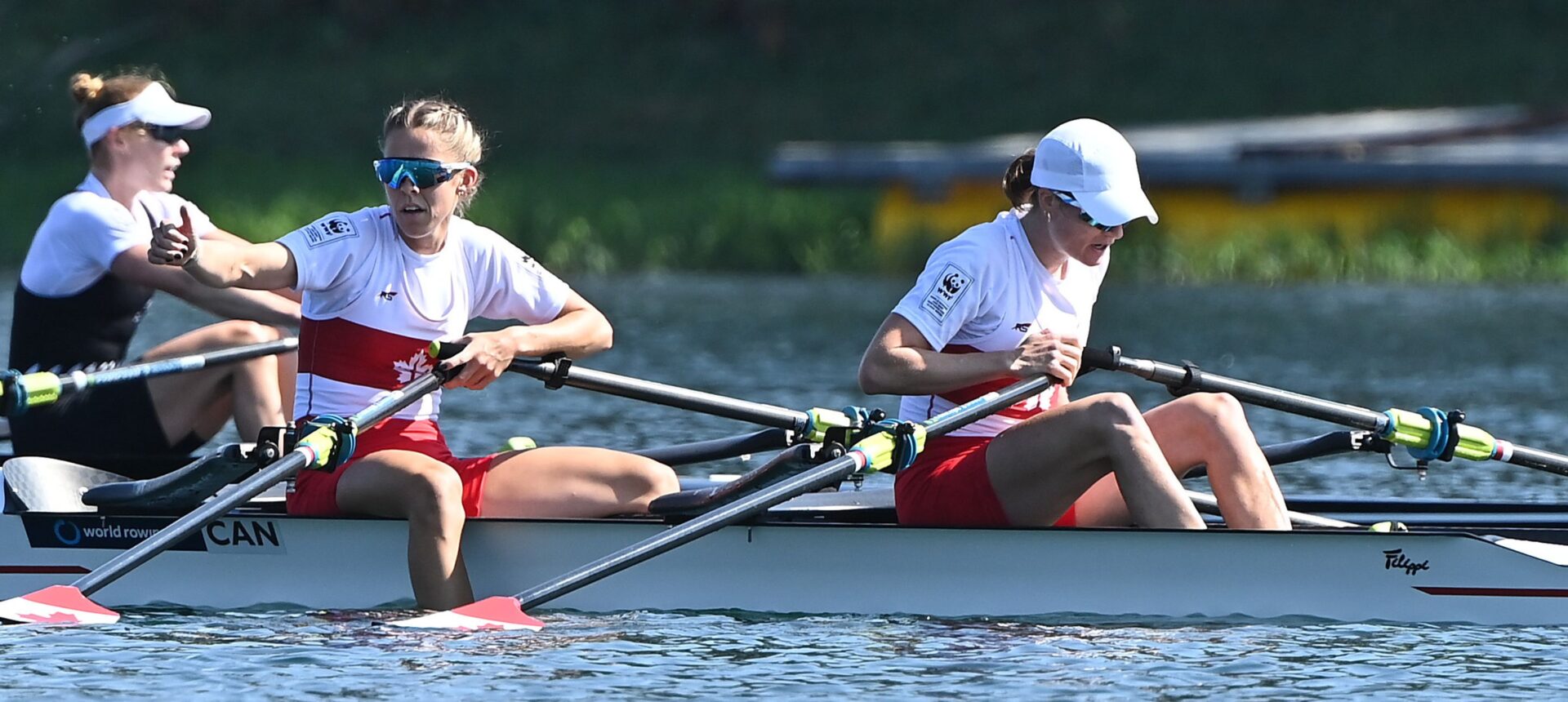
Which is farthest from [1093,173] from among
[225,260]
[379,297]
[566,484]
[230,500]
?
[230,500]

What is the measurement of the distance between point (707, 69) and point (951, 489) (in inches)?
1493

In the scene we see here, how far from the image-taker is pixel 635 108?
4328cm

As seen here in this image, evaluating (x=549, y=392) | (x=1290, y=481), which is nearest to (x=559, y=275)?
(x=549, y=392)

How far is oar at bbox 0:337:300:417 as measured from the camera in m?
7.78

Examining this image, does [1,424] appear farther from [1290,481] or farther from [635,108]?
[635,108]

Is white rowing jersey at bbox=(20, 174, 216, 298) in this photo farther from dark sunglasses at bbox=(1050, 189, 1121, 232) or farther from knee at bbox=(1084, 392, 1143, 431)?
knee at bbox=(1084, 392, 1143, 431)

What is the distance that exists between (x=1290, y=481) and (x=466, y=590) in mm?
5085

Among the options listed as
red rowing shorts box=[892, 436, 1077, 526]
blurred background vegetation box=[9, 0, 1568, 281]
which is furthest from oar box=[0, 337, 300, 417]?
blurred background vegetation box=[9, 0, 1568, 281]

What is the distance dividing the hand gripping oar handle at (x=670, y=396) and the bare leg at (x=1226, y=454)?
105 cm

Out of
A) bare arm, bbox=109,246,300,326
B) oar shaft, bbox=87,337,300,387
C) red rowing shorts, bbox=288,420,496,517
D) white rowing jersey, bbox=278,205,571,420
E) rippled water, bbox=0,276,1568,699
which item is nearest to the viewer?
rippled water, bbox=0,276,1568,699

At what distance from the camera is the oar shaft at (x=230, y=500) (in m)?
6.95

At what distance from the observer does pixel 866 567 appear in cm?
725

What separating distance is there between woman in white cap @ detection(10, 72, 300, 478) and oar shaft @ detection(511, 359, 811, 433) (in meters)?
1.34

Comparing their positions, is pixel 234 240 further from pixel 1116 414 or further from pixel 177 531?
pixel 1116 414
